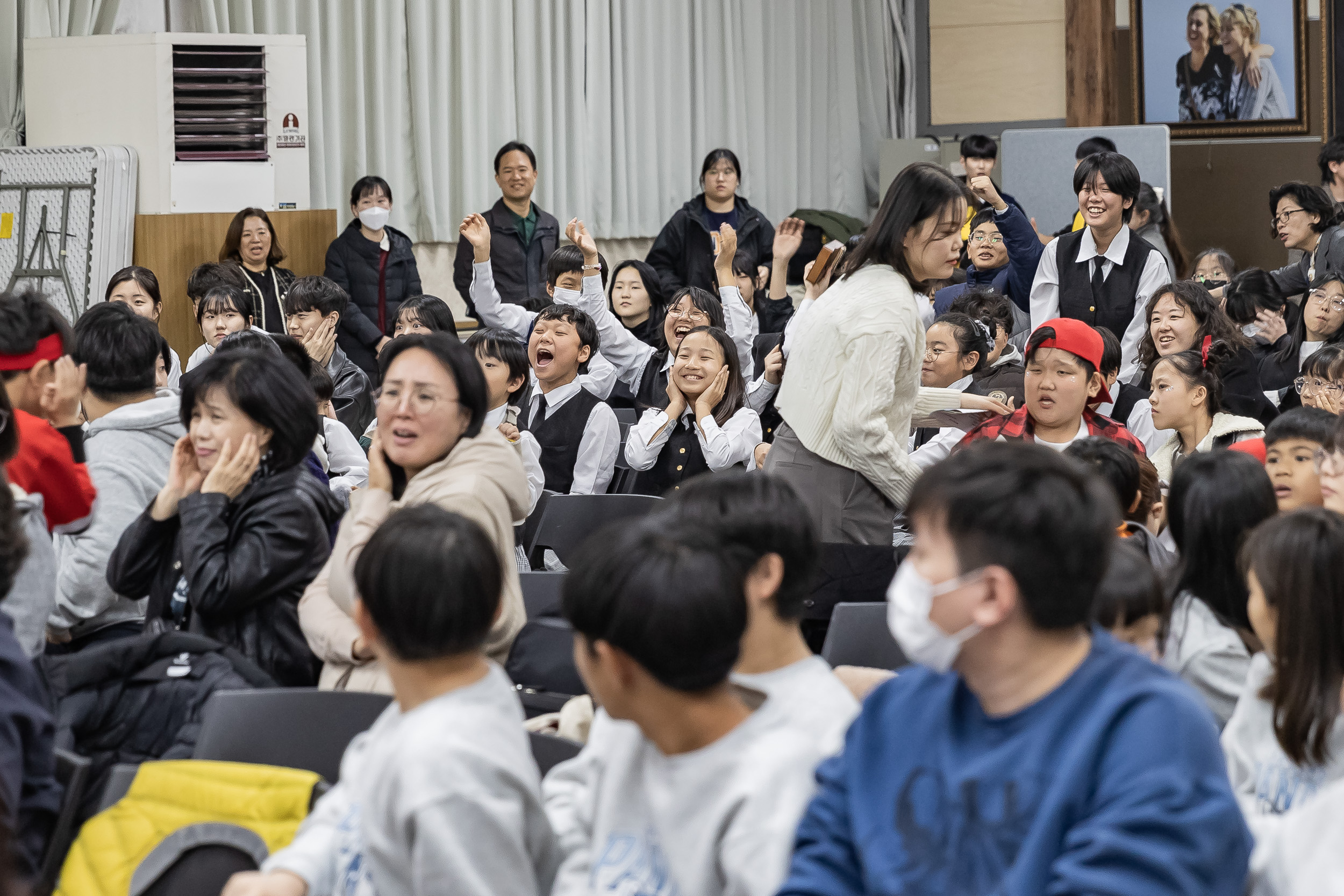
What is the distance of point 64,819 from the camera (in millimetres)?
1981

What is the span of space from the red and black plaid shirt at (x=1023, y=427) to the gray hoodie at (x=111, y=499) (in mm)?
2103

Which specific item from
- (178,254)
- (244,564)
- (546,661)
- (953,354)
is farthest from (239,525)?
(178,254)

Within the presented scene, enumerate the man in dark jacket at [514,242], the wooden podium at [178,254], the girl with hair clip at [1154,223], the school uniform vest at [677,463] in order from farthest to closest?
the man in dark jacket at [514,242]
the girl with hair clip at [1154,223]
the wooden podium at [178,254]
the school uniform vest at [677,463]

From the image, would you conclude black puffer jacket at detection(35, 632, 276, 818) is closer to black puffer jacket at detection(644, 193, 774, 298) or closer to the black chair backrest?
the black chair backrest

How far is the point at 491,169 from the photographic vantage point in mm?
8758

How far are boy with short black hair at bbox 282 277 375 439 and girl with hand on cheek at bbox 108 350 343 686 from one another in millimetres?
2916

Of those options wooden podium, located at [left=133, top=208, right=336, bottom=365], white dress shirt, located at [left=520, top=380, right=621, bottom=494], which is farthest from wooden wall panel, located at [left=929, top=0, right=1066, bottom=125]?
white dress shirt, located at [left=520, top=380, right=621, bottom=494]

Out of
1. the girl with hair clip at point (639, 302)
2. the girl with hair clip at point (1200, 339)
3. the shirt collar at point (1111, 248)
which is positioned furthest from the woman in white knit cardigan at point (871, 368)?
the girl with hair clip at point (639, 302)

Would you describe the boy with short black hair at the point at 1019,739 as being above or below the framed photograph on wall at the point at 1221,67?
below

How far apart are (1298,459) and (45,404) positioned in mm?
2687

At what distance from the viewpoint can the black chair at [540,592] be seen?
9.70 feet

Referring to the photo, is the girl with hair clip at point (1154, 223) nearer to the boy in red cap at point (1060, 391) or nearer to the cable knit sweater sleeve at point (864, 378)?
the boy in red cap at point (1060, 391)

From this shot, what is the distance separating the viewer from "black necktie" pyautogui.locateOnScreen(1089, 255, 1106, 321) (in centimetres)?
570

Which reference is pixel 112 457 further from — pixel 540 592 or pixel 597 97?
pixel 597 97
